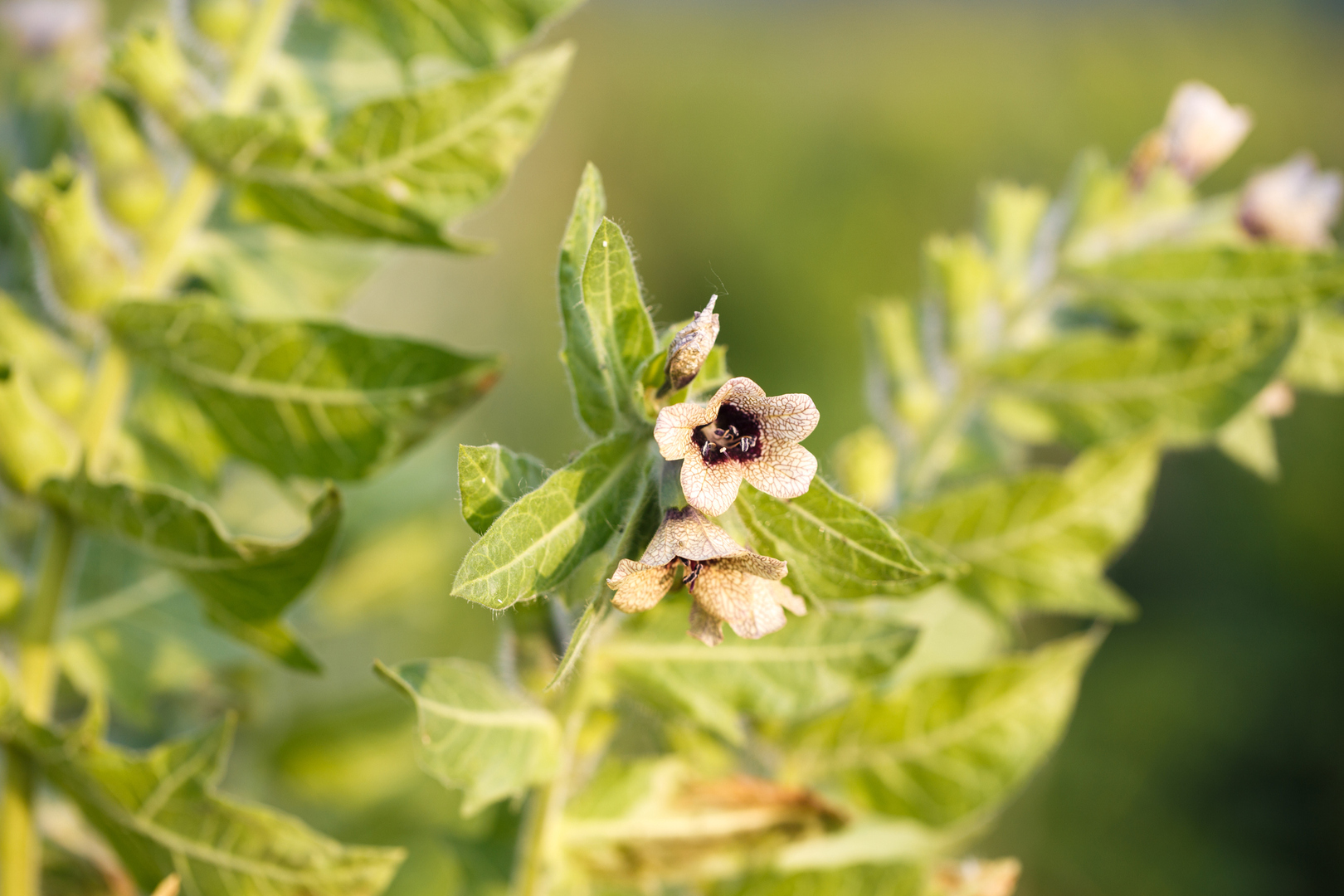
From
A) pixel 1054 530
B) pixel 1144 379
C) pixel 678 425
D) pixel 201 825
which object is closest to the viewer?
pixel 678 425

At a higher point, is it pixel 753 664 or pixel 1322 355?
pixel 1322 355

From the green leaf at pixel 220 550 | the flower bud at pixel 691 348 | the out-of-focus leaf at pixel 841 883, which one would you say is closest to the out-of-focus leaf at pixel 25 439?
the green leaf at pixel 220 550

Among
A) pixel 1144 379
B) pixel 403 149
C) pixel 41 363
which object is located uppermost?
pixel 1144 379

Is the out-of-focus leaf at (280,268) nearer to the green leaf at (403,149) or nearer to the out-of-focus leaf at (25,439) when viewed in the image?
the green leaf at (403,149)

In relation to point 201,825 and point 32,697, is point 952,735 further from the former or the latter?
point 32,697

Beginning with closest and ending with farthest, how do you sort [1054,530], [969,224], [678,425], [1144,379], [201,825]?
1. [678,425]
2. [201,825]
3. [1054,530]
4. [1144,379]
5. [969,224]

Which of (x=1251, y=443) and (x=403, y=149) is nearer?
(x=403, y=149)

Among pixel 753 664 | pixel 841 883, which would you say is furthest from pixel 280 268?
pixel 841 883
